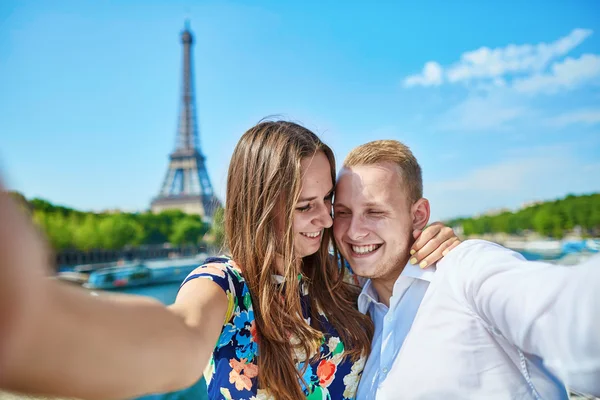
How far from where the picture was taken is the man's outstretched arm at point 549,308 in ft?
2.20

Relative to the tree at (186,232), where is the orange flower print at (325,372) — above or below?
above

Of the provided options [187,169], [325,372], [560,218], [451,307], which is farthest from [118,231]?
[560,218]

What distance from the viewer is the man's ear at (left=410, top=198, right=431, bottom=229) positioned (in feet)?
5.26

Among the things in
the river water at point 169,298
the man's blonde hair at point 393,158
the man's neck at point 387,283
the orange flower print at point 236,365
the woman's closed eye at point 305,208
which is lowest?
the river water at point 169,298

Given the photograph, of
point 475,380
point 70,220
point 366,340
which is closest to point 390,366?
point 366,340

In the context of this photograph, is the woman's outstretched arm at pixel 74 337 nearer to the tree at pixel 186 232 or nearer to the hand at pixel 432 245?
the hand at pixel 432 245

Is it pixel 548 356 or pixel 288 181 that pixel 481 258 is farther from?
pixel 288 181

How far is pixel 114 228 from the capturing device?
2767 cm

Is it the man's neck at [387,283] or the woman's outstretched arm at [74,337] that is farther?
the man's neck at [387,283]

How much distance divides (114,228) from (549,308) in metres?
29.3

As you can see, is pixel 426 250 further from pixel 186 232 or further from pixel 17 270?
pixel 186 232

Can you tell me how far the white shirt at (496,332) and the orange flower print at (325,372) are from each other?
0.34 ft

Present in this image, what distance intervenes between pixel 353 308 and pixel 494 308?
0.62 m

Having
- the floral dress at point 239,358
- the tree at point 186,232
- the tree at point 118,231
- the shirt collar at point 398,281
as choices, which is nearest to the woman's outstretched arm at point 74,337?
the floral dress at point 239,358
